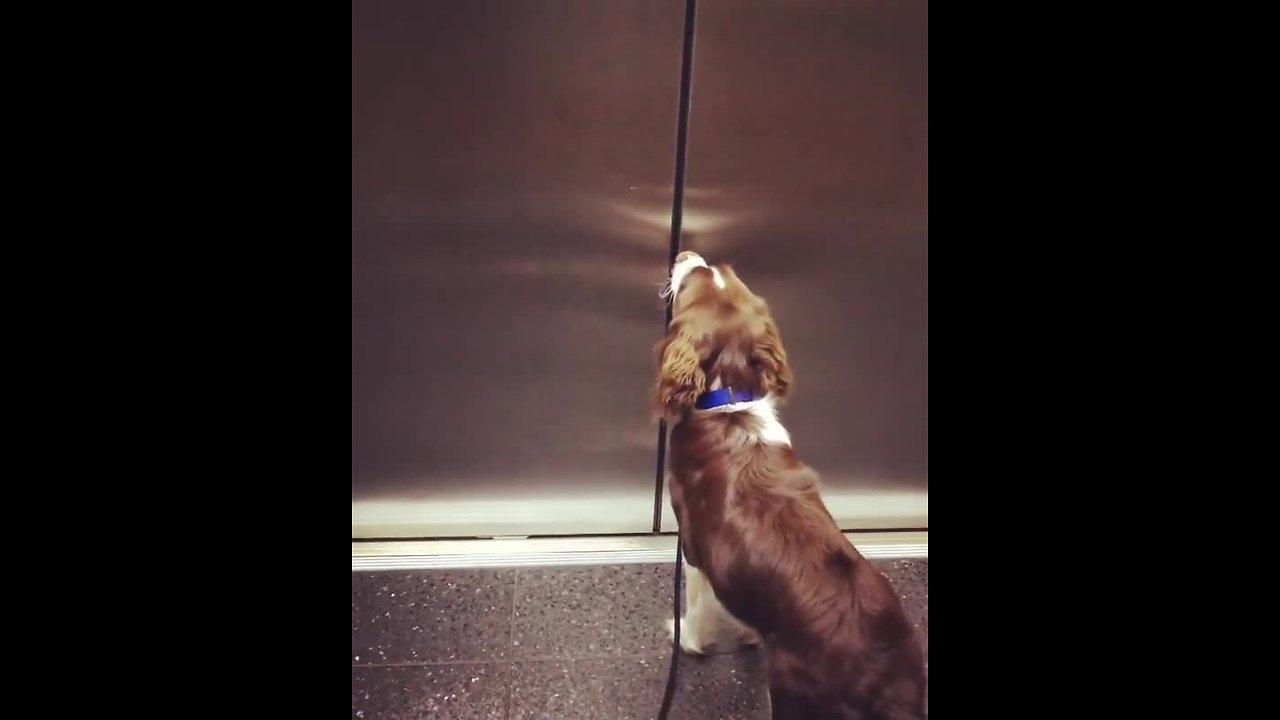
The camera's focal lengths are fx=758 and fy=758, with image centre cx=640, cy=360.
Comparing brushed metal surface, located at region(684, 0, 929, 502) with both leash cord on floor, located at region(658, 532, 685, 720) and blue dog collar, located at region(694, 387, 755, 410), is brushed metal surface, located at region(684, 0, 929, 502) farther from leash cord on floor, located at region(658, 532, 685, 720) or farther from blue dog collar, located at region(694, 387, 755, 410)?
leash cord on floor, located at region(658, 532, 685, 720)

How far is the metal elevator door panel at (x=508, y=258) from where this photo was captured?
91cm

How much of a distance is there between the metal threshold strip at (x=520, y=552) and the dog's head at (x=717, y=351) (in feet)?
1.27

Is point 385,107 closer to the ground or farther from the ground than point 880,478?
farther from the ground

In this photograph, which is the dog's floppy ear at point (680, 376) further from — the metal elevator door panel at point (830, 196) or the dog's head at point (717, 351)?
the metal elevator door panel at point (830, 196)

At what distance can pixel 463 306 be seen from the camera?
109 cm

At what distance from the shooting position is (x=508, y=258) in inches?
41.6

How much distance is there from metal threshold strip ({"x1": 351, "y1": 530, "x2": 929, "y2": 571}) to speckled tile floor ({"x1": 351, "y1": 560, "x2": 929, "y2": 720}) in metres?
0.02

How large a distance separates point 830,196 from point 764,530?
481mm

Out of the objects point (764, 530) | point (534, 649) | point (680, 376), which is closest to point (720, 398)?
point (680, 376)
